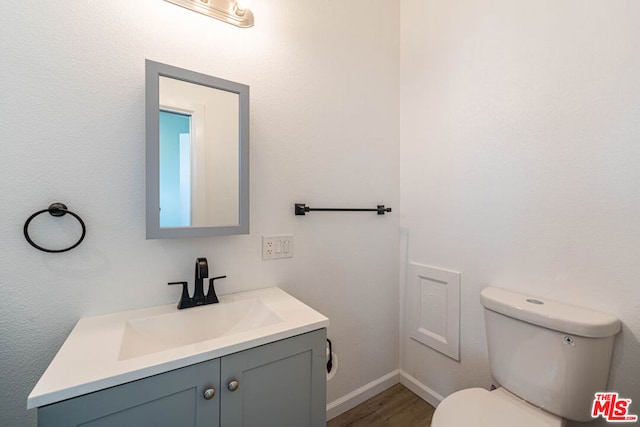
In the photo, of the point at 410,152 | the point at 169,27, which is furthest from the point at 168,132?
the point at 410,152

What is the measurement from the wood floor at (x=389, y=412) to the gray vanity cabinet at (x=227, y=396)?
0.71m

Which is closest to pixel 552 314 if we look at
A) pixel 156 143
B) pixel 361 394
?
pixel 361 394

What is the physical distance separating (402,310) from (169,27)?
199 cm

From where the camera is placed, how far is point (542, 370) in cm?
104

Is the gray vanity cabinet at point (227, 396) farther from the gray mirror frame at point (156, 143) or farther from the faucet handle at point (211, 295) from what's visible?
the gray mirror frame at point (156, 143)

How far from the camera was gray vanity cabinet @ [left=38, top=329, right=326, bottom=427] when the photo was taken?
631 mm

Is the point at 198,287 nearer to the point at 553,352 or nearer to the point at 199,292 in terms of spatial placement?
the point at 199,292

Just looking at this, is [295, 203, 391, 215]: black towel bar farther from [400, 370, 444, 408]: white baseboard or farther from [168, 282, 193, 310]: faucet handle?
[400, 370, 444, 408]: white baseboard

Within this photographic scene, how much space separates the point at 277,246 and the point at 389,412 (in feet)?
3.96

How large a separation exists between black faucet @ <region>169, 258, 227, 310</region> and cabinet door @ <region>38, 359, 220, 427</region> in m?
0.37

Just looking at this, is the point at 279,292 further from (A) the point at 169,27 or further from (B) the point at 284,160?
(A) the point at 169,27

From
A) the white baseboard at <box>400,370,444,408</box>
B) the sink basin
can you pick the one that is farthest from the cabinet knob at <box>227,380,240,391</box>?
the white baseboard at <box>400,370,444,408</box>

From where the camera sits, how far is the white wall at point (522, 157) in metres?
1.01

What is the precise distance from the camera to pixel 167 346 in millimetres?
A: 964
